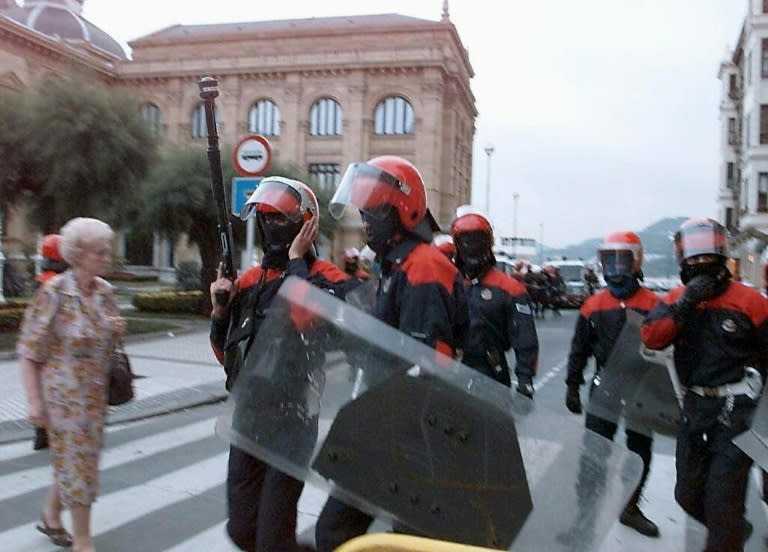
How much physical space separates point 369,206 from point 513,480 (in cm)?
124

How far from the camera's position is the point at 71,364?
12.3 ft

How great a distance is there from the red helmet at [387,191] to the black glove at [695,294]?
1.37 meters

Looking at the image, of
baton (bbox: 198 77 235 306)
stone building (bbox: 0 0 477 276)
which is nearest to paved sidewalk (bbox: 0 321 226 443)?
baton (bbox: 198 77 235 306)

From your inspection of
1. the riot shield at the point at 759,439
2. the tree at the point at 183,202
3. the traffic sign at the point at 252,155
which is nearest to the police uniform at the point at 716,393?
the riot shield at the point at 759,439

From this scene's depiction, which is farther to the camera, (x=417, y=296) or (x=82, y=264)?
(x=82, y=264)

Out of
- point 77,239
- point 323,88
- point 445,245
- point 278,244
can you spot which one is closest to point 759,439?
point 278,244

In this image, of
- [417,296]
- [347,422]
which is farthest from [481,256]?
[347,422]

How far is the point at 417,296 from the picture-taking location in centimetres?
259

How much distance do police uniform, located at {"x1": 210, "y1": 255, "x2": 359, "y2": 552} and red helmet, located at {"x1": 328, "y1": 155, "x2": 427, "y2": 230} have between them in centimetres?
38

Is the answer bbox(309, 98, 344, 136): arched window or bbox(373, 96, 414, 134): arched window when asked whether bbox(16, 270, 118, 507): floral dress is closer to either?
bbox(373, 96, 414, 134): arched window

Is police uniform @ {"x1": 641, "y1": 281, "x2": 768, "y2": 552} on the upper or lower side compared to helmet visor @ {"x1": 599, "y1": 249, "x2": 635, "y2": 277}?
lower

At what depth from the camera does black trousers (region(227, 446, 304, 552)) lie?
292 centimetres

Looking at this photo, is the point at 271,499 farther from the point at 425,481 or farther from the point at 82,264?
the point at 82,264

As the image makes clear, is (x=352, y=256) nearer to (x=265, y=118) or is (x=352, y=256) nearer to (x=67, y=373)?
(x=67, y=373)
